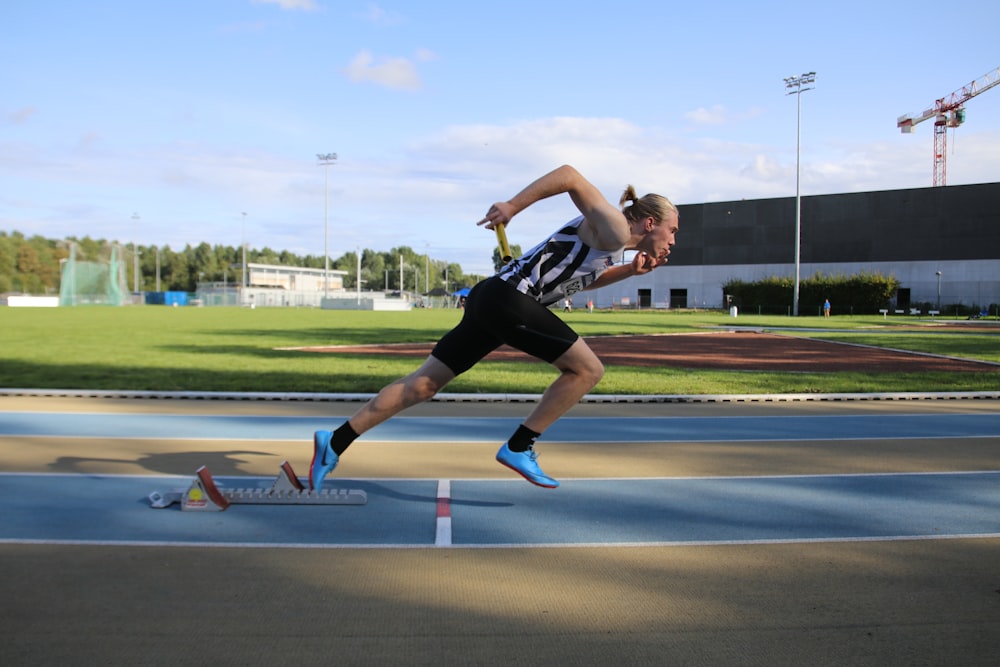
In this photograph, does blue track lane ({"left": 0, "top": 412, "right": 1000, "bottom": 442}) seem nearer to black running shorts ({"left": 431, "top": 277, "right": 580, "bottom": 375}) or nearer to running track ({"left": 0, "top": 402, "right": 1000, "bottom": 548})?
running track ({"left": 0, "top": 402, "right": 1000, "bottom": 548})

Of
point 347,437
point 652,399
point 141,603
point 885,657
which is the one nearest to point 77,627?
point 141,603

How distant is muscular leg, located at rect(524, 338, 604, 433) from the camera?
4773 millimetres

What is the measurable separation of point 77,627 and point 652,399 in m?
8.77

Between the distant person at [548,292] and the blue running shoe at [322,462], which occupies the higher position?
the distant person at [548,292]

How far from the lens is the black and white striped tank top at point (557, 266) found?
14.9 feet

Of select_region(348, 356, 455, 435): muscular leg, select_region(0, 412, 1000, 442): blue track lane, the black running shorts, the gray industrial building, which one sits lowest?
select_region(0, 412, 1000, 442): blue track lane

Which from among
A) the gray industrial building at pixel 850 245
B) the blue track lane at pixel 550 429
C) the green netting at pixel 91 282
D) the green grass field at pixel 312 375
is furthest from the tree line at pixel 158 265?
the blue track lane at pixel 550 429

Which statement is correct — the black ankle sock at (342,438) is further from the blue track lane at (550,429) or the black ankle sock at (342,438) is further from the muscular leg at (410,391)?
the blue track lane at (550,429)

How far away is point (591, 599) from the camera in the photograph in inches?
141

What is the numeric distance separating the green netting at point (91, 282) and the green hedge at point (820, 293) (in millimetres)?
62046

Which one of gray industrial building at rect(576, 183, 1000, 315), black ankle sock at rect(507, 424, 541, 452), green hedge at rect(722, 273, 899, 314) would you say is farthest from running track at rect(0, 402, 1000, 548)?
gray industrial building at rect(576, 183, 1000, 315)

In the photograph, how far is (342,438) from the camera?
4.98 m

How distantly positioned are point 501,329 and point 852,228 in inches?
2866

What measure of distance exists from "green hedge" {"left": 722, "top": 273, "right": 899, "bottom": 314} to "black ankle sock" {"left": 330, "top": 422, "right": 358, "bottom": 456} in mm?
67363
